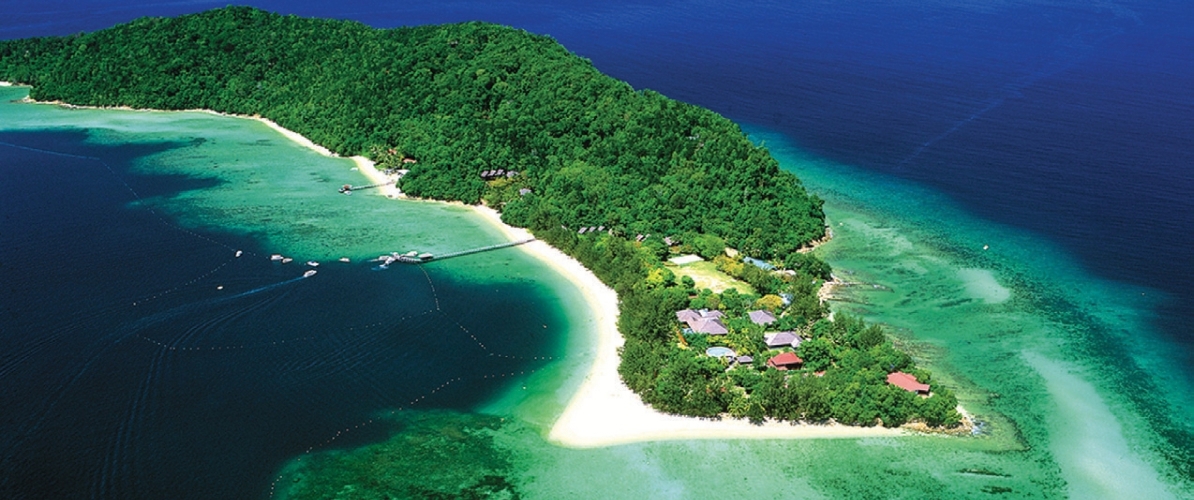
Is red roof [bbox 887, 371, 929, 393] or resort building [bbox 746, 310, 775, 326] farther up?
resort building [bbox 746, 310, 775, 326]

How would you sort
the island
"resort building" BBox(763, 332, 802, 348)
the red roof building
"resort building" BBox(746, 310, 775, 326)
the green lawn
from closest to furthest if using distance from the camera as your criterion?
the island < the red roof building < "resort building" BBox(763, 332, 802, 348) < "resort building" BBox(746, 310, 775, 326) < the green lawn

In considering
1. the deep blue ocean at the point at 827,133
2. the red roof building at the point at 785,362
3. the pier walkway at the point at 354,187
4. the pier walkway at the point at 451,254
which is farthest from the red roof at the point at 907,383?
the pier walkway at the point at 354,187

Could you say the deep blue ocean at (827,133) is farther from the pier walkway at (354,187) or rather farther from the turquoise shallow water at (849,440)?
the pier walkway at (354,187)

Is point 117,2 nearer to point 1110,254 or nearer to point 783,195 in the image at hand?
point 783,195

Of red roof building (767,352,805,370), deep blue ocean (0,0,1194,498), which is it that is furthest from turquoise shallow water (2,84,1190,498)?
red roof building (767,352,805,370)

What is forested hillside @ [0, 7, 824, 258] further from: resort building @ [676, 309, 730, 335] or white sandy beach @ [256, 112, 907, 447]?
white sandy beach @ [256, 112, 907, 447]

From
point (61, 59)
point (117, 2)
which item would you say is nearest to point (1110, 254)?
point (61, 59)
